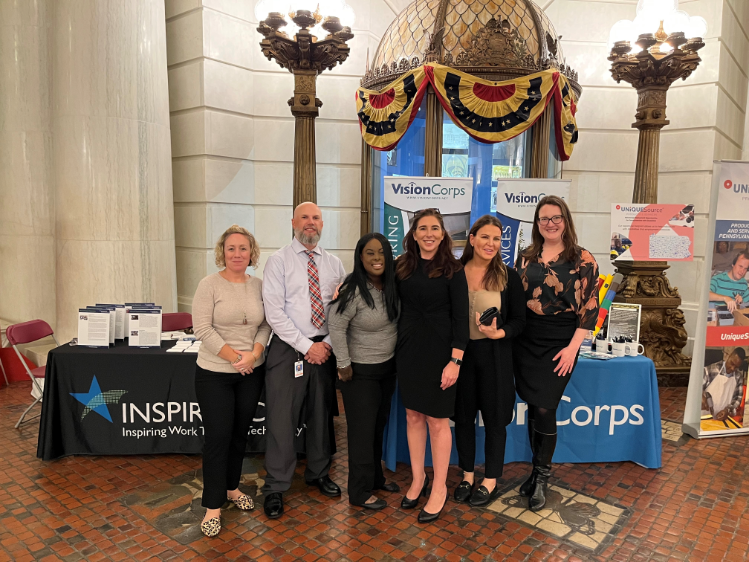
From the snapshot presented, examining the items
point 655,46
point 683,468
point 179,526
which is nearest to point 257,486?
point 179,526

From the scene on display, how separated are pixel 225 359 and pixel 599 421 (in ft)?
8.69

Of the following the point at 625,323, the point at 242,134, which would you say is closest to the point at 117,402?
the point at 625,323

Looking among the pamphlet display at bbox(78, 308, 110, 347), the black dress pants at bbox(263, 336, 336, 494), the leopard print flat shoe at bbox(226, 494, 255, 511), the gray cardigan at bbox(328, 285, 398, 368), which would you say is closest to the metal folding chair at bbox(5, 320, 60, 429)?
the pamphlet display at bbox(78, 308, 110, 347)

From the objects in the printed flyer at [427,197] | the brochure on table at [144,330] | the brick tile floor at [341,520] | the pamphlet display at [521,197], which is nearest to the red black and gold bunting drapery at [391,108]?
the printed flyer at [427,197]

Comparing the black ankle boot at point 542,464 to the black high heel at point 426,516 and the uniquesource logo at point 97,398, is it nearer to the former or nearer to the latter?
the black high heel at point 426,516

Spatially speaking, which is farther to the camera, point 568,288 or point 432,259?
point 568,288

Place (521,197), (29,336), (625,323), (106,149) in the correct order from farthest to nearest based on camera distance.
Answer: (106,149) → (521,197) → (29,336) → (625,323)

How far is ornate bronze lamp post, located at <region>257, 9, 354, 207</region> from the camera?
4.88 m

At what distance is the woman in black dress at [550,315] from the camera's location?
3027 mm

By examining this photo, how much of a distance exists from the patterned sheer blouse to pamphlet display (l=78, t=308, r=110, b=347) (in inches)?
118

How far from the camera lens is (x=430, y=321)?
112 inches

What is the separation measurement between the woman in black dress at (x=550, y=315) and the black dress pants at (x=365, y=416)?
87cm

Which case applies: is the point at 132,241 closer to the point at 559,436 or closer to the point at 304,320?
the point at 304,320

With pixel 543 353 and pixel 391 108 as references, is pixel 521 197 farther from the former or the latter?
pixel 543 353
